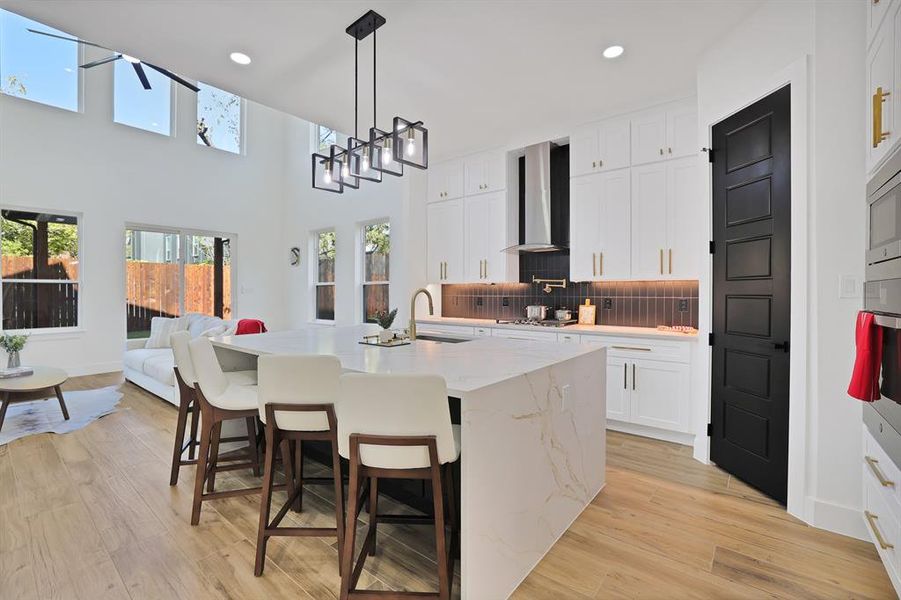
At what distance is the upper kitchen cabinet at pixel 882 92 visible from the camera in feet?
5.47

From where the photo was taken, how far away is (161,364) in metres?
4.62

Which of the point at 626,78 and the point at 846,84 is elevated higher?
the point at 626,78

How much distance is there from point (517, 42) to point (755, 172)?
1.78 meters

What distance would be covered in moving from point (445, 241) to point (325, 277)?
3035mm

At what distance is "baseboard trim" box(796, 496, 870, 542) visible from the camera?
2127 mm

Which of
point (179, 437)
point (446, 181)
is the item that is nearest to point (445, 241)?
point (446, 181)

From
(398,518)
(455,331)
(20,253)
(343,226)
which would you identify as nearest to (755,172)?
(398,518)

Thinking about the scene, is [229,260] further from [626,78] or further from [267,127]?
[626,78]

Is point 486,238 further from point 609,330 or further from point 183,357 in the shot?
point 183,357

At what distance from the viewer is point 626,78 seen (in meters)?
3.41

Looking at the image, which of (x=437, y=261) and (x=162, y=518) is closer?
(x=162, y=518)

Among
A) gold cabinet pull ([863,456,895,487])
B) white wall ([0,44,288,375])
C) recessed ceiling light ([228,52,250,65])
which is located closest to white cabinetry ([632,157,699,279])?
gold cabinet pull ([863,456,895,487])

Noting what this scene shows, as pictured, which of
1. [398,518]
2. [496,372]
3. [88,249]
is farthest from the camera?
[88,249]

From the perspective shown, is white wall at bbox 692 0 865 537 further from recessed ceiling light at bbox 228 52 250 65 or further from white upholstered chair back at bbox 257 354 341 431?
recessed ceiling light at bbox 228 52 250 65
